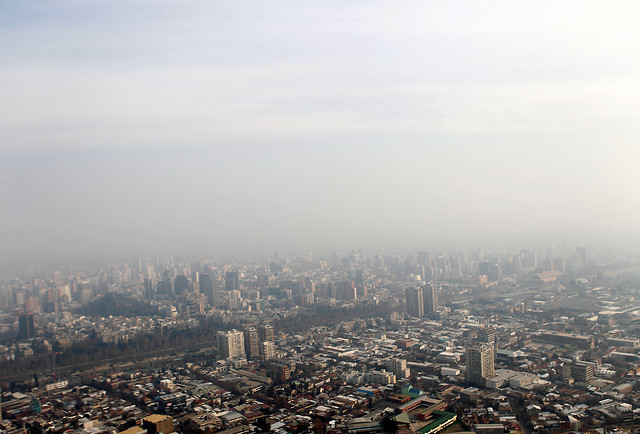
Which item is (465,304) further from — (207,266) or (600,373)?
(207,266)

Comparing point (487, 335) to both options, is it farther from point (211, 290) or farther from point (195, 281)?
point (195, 281)

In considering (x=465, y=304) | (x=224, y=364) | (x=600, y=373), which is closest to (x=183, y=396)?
(x=224, y=364)

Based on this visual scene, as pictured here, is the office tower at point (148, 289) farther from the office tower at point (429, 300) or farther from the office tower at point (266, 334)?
the office tower at point (429, 300)

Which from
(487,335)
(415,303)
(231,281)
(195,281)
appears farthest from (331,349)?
(195,281)

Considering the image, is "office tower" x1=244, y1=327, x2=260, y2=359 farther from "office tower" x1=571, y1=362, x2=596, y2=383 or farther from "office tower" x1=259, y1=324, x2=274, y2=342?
"office tower" x1=571, y1=362, x2=596, y2=383

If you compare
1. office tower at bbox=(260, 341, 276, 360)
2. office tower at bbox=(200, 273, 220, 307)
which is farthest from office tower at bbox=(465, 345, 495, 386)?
office tower at bbox=(200, 273, 220, 307)

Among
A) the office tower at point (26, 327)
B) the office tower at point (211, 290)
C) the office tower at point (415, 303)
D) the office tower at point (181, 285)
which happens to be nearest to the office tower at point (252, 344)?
the office tower at point (415, 303)
